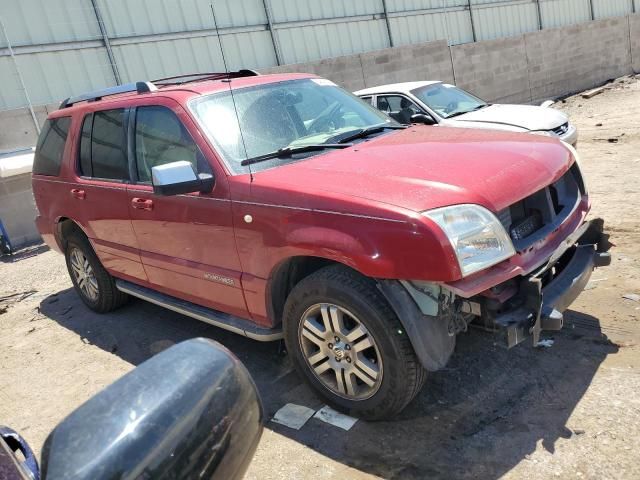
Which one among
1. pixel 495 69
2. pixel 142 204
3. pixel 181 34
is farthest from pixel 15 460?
pixel 495 69

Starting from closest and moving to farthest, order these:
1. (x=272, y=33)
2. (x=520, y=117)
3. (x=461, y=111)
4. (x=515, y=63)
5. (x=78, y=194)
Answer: (x=78, y=194) < (x=520, y=117) < (x=461, y=111) < (x=272, y=33) < (x=515, y=63)

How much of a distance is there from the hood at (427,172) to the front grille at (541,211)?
14 cm

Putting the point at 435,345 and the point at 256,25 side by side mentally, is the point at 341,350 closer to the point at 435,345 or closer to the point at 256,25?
the point at 435,345

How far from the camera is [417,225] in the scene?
246 cm

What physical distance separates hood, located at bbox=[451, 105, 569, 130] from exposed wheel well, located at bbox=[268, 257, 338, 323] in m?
5.49

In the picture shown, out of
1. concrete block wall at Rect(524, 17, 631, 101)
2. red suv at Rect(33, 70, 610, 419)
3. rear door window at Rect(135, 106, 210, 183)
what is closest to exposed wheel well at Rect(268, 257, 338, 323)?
red suv at Rect(33, 70, 610, 419)

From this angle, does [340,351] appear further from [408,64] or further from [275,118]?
[408,64]

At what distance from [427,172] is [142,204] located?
2.13m

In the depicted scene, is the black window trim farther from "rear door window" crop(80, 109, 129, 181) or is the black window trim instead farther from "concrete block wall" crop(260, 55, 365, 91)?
"concrete block wall" crop(260, 55, 365, 91)

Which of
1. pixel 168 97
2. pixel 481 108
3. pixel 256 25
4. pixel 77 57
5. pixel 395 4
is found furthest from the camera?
pixel 395 4

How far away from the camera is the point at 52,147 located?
5.18 m

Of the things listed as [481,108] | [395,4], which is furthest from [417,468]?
[395,4]

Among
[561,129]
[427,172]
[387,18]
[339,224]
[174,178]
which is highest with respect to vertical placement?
[387,18]

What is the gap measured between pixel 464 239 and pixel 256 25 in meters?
10.8
